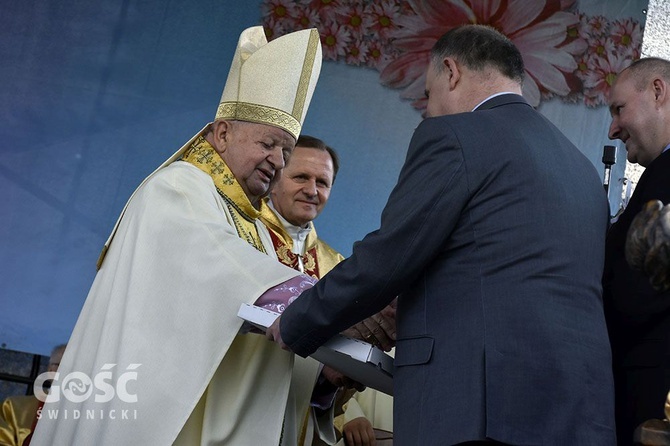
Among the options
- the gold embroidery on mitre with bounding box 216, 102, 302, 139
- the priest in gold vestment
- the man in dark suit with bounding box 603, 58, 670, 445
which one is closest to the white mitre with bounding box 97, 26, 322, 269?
the gold embroidery on mitre with bounding box 216, 102, 302, 139

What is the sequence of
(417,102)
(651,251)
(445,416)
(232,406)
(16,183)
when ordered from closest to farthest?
(651,251), (445,416), (232,406), (16,183), (417,102)

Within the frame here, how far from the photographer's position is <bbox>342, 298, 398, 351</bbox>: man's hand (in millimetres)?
3039

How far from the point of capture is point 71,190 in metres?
5.88

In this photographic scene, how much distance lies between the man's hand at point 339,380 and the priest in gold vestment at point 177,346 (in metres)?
0.06

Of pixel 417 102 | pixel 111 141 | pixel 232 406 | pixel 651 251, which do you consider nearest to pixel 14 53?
pixel 111 141

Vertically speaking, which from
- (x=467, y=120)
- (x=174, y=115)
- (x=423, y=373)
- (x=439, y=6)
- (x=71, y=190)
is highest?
(x=439, y=6)

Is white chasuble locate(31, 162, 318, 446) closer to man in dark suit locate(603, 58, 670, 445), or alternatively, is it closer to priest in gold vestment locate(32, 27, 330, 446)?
priest in gold vestment locate(32, 27, 330, 446)

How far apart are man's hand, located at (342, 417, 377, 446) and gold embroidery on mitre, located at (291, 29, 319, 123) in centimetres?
155

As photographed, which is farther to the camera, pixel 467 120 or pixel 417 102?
pixel 417 102

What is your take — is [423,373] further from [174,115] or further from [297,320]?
[174,115]

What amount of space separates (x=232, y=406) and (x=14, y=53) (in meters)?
3.48

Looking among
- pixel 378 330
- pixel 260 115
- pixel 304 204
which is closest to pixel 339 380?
pixel 378 330

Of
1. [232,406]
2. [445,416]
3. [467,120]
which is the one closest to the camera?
[445,416]

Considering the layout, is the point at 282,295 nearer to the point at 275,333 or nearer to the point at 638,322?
the point at 275,333
